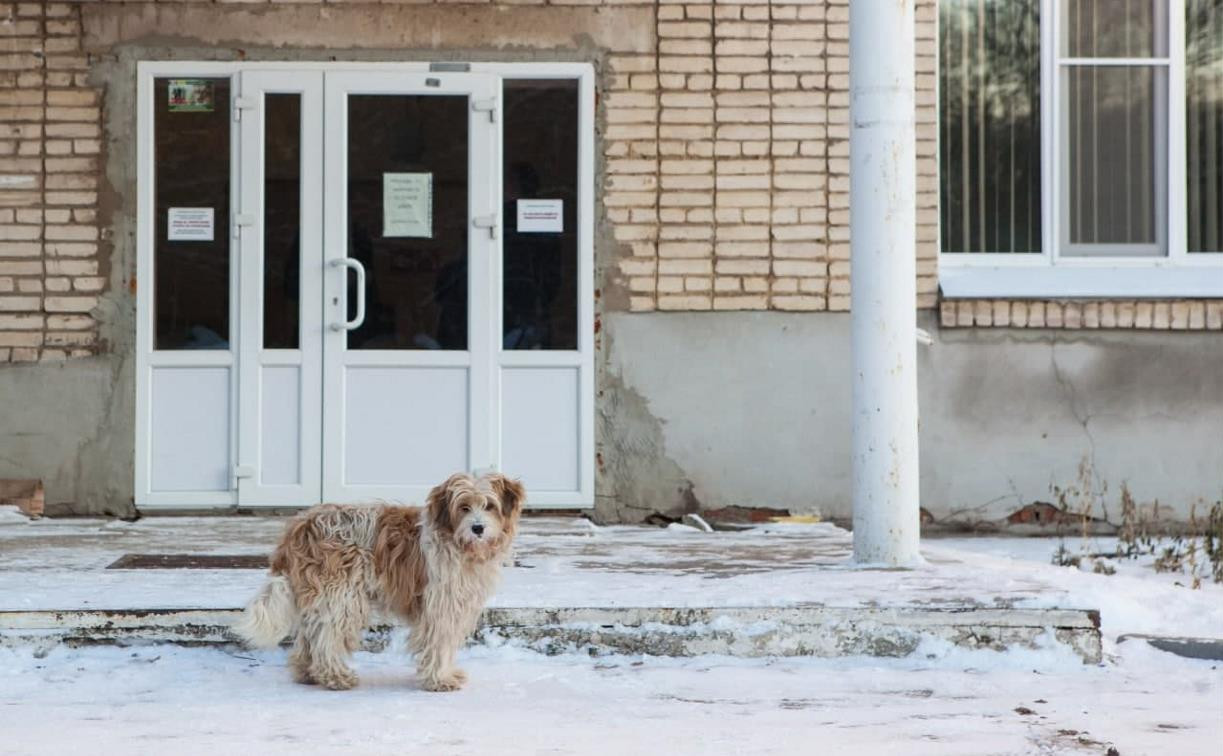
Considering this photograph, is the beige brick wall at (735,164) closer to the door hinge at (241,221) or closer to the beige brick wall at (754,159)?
the beige brick wall at (754,159)

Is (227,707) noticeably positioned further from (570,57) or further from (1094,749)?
(570,57)

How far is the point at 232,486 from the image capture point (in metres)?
9.78

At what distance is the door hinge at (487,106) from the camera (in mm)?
9891

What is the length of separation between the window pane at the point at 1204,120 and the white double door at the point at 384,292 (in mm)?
3705

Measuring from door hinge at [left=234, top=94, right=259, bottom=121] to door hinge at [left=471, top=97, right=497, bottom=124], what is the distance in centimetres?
119

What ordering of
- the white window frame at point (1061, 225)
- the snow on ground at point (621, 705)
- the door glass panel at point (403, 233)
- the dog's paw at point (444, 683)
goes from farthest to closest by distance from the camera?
the white window frame at point (1061, 225), the door glass panel at point (403, 233), the dog's paw at point (444, 683), the snow on ground at point (621, 705)

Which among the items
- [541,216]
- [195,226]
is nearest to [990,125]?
[541,216]

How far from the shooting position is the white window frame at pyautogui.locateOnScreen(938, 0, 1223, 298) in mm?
10242

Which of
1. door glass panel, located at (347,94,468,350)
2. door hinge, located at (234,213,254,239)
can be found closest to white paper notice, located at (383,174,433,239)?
door glass panel, located at (347,94,468,350)

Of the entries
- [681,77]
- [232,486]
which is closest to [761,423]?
[681,77]

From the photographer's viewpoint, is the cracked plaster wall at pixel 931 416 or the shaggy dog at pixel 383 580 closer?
the shaggy dog at pixel 383 580

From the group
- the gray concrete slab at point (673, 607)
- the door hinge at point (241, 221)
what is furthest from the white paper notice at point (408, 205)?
the gray concrete slab at point (673, 607)

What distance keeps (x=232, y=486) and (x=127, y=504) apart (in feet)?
1.92

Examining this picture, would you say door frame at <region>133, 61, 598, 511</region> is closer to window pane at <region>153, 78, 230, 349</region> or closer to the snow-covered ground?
window pane at <region>153, 78, 230, 349</region>
